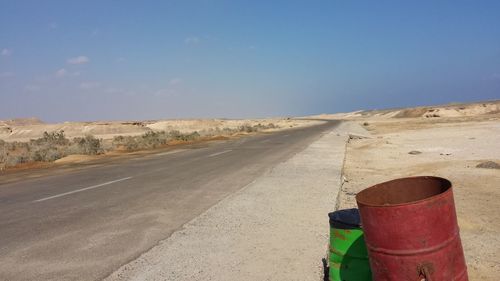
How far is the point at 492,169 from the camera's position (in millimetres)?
12695

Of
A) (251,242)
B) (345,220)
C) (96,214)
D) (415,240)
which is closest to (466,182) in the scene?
(251,242)

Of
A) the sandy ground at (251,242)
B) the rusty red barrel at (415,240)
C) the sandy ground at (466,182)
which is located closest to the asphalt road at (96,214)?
the sandy ground at (251,242)

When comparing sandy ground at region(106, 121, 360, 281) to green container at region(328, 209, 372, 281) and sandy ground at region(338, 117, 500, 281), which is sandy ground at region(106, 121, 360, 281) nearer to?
green container at region(328, 209, 372, 281)

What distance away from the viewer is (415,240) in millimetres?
3186

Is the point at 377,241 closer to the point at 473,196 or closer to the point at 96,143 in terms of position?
the point at 473,196

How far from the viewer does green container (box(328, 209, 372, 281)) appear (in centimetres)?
402

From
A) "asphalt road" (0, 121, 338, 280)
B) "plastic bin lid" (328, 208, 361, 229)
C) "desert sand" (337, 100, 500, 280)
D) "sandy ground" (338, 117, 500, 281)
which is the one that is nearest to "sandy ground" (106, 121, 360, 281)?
"asphalt road" (0, 121, 338, 280)

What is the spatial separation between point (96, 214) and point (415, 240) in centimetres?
600

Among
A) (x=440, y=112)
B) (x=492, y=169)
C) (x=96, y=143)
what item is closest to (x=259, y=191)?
(x=492, y=169)

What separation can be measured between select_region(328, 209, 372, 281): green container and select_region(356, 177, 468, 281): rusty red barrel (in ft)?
1.93

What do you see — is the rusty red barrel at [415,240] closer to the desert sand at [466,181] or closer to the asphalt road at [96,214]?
the desert sand at [466,181]

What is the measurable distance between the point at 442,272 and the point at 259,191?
6.22 m

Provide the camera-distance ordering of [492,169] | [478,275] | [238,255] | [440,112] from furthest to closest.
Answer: [440,112], [492,169], [238,255], [478,275]

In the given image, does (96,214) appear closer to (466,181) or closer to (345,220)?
(345,220)
